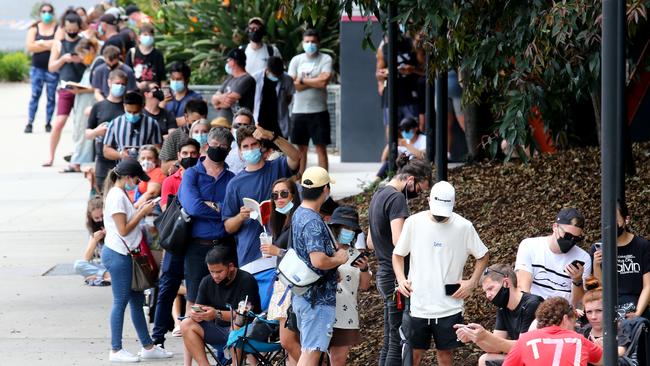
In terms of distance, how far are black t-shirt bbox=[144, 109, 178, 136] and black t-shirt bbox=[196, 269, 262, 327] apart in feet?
14.6

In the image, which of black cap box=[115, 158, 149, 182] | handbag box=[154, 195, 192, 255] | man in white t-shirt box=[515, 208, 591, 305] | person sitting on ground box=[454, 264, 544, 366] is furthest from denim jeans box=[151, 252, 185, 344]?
person sitting on ground box=[454, 264, 544, 366]

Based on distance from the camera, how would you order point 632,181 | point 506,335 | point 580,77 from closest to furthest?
1. point 506,335
2. point 580,77
3. point 632,181

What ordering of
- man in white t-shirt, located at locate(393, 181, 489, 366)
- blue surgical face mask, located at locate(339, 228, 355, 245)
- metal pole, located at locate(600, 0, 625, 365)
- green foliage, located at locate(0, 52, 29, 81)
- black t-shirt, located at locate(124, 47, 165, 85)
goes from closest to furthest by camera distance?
metal pole, located at locate(600, 0, 625, 365)
man in white t-shirt, located at locate(393, 181, 489, 366)
blue surgical face mask, located at locate(339, 228, 355, 245)
black t-shirt, located at locate(124, 47, 165, 85)
green foliage, located at locate(0, 52, 29, 81)

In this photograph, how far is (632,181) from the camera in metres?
12.2

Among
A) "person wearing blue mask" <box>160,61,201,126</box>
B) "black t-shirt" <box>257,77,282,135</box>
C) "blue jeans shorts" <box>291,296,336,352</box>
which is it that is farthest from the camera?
"black t-shirt" <box>257,77,282,135</box>

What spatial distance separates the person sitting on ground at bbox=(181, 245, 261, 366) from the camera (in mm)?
9539

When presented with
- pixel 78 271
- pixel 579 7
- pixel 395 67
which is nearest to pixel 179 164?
pixel 78 271

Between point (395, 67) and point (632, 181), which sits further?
point (395, 67)

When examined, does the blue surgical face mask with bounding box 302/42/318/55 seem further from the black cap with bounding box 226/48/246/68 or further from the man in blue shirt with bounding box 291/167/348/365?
the man in blue shirt with bounding box 291/167/348/365

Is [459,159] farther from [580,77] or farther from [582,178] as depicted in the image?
[580,77]

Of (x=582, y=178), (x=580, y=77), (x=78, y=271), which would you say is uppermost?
(x=580, y=77)

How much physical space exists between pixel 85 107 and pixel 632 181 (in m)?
8.10

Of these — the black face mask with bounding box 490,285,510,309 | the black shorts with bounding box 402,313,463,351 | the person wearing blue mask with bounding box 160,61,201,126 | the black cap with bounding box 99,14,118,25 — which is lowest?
the black shorts with bounding box 402,313,463,351

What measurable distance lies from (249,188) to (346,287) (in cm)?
137
